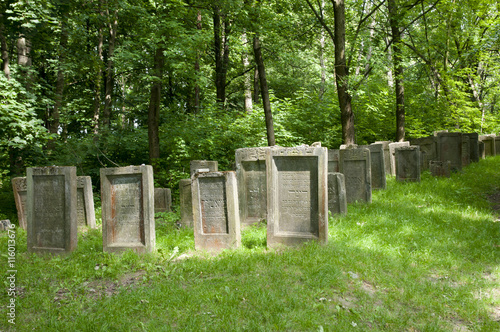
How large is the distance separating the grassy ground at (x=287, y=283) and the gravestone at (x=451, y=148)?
635 cm

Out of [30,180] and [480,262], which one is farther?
[30,180]

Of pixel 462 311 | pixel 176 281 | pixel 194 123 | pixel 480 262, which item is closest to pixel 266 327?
pixel 176 281

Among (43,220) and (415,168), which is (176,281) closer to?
(43,220)

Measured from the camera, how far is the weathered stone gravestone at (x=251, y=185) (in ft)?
25.9

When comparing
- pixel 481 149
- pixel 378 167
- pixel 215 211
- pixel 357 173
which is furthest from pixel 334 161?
pixel 481 149

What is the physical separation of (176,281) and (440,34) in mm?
20133

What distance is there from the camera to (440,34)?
1950 cm

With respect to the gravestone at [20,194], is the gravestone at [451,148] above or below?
above

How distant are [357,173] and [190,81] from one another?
6.65 meters

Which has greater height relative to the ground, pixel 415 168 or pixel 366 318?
pixel 415 168

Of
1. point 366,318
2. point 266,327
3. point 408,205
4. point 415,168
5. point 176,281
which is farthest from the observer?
point 415,168

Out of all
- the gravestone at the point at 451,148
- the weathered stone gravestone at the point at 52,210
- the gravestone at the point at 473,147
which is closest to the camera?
the weathered stone gravestone at the point at 52,210

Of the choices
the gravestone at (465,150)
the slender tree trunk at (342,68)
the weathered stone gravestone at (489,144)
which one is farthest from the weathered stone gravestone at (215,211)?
the weathered stone gravestone at (489,144)

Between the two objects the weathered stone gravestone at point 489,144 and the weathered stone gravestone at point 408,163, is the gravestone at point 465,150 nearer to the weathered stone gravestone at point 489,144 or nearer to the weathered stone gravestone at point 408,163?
the weathered stone gravestone at point 489,144
